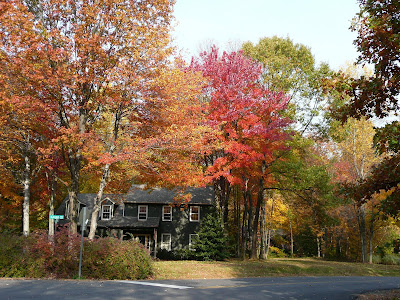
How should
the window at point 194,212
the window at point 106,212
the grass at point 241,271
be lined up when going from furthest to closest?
the window at point 194,212
the window at point 106,212
the grass at point 241,271

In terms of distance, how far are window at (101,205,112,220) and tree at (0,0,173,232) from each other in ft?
64.9

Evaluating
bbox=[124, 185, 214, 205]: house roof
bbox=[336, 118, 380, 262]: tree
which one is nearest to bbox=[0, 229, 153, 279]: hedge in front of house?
bbox=[124, 185, 214, 205]: house roof

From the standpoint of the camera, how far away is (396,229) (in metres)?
41.6

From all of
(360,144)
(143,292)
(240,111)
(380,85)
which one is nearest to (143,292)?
(143,292)

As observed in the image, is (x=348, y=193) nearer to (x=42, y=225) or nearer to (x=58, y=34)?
(x=58, y=34)

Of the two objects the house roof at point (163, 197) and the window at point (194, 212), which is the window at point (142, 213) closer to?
the house roof at point (163, 197)

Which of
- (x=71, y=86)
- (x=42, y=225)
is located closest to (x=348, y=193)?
(x=71, y=86)

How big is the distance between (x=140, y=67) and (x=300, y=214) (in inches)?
1374

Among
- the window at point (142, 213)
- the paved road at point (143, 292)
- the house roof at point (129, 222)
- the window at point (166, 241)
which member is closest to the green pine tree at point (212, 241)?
the house roof at point (129, 222)

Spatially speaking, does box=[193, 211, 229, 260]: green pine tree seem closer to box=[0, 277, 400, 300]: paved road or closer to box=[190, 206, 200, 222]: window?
box=[190, 206, 200, 222]: window

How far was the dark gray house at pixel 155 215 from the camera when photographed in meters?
36.6

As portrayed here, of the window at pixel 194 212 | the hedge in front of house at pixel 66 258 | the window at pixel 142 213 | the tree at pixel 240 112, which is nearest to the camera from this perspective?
the hedge in front of house at pixel 66 258

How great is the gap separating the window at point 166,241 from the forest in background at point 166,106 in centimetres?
910

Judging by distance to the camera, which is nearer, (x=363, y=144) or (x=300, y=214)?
(x=363, y=144)
